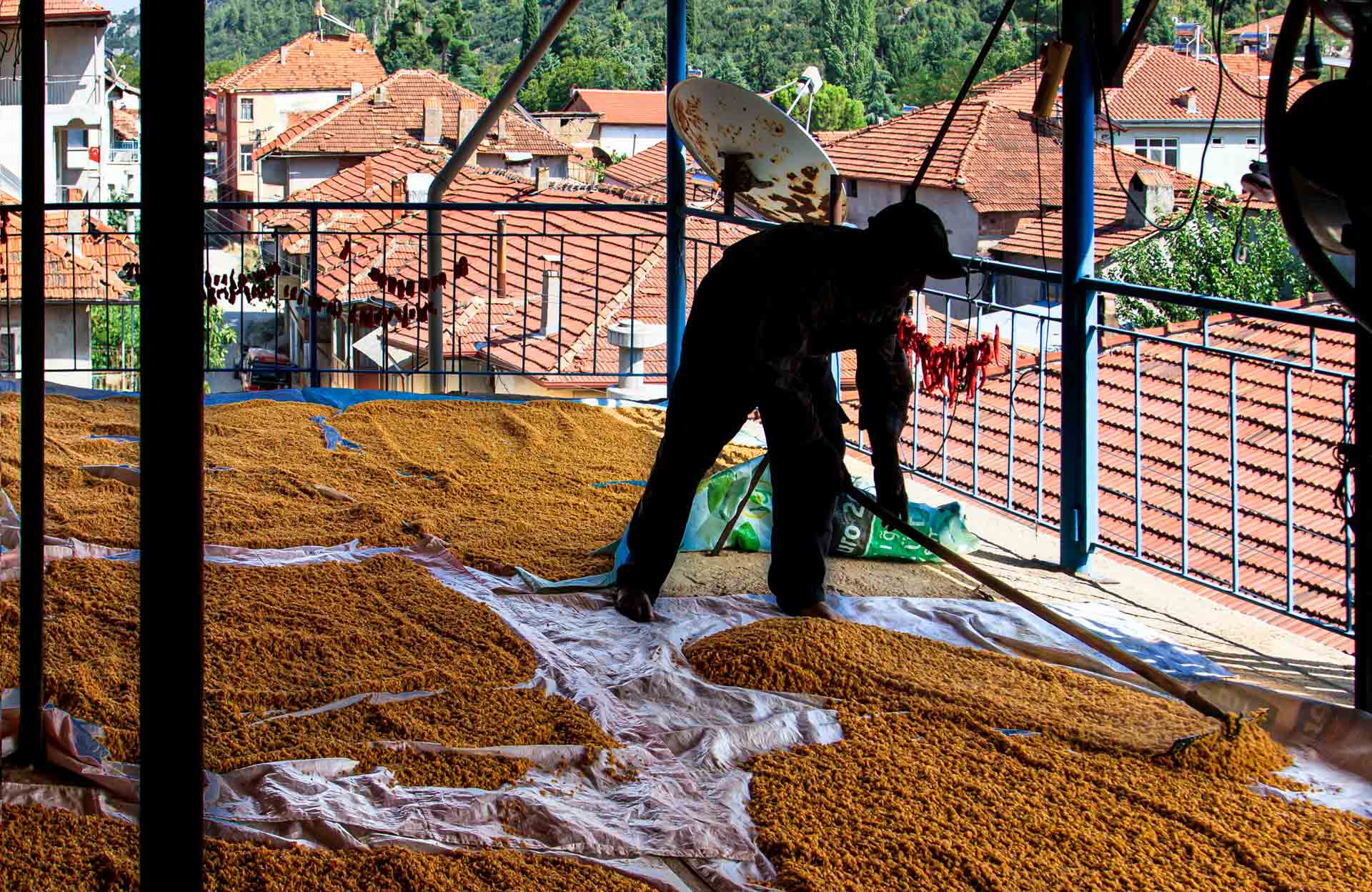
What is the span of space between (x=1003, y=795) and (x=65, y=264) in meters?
16.9

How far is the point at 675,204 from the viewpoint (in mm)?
6016

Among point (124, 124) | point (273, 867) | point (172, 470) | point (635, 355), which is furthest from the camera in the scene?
point (124, 124)

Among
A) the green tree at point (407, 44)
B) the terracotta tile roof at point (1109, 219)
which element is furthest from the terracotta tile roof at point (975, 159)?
the green tree at point (407, 44)

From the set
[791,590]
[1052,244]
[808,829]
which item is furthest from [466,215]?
[808,829]

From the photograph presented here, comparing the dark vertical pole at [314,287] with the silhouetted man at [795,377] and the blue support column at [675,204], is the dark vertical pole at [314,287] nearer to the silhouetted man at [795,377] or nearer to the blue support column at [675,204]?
the blue support column at [675,204]

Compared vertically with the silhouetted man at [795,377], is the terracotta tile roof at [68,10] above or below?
above

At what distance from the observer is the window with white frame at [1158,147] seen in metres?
36.3

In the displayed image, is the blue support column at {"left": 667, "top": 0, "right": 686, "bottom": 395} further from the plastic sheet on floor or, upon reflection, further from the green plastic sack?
the plastic sheet on floor

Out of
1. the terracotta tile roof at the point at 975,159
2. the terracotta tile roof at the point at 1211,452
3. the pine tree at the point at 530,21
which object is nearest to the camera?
the terracotta tile roof at the point at 1211,452

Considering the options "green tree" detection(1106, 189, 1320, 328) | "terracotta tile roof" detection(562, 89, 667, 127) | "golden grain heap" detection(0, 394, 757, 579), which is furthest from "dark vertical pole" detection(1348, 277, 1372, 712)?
"terracotta tile roof" detection(562, 89, 667, 127)

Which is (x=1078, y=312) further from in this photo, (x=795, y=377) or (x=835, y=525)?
(x=795, y=377)

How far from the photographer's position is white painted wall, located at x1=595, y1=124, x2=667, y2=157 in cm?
5369

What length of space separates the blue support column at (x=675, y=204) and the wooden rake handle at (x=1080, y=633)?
7.98 ft

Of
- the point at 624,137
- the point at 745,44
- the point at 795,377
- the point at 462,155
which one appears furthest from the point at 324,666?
the point at 745,44
